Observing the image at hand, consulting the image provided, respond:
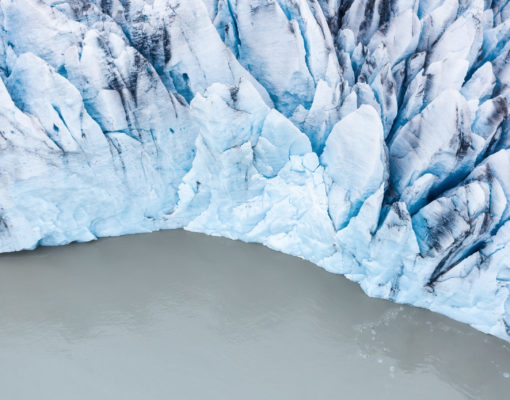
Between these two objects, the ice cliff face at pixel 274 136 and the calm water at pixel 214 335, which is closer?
the calm water at pixel 214 335

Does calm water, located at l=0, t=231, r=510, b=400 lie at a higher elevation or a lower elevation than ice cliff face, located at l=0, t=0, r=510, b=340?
lower

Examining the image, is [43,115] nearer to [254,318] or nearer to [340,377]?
[254,318]

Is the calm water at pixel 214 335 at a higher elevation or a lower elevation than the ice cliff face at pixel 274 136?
lower

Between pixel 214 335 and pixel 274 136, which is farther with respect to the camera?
pixel 274 136

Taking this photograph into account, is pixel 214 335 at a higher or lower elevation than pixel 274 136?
lower

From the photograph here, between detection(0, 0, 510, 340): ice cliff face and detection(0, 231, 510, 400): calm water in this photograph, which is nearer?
detection(0, 231, 510, 400): calm water
